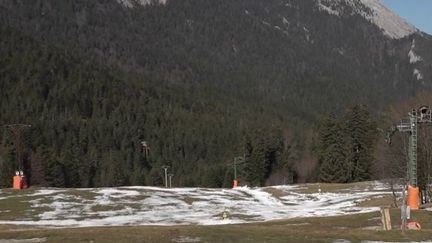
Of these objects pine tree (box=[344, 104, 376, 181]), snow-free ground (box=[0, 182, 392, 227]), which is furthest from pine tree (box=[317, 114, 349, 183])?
snow-free ground (box=[0, 182, 392, 227])

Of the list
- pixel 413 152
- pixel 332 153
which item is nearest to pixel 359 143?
pixel 332 153

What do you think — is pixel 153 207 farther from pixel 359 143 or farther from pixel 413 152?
pixel 359 143

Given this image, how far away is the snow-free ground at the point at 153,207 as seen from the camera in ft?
190

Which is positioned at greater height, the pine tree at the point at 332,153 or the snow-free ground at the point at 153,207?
the pine tree at the point at 332,153

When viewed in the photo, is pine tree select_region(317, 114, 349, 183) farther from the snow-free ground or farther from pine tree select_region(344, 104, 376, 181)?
the snow-free ground

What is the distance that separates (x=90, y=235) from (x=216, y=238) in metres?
6.88

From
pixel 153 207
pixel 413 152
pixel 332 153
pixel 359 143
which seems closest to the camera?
pixel 413 152

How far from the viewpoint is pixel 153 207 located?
70062 millimetres

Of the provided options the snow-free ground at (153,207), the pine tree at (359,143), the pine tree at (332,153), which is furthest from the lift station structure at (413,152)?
the pine tree at (359,143)

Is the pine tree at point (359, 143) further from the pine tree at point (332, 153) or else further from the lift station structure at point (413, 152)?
the lift station structure at point (413, 152)

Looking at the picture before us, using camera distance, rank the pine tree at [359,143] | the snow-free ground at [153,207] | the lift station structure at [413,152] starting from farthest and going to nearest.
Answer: the pine tree at [359,143]
the snow-free ground at [153,207]
the lift station structure at [413,152]

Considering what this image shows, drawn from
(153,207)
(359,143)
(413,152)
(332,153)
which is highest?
(359,143)

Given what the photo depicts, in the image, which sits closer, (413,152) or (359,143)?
(413,152)

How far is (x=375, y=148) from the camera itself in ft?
409
